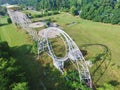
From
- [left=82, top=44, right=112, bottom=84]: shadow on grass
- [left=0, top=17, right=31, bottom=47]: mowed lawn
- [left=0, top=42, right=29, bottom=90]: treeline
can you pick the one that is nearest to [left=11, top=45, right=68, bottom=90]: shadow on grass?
[left=0, top=42, right=29, bottom=90]: treeline

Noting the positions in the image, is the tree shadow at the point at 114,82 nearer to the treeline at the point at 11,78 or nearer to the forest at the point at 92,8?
the treeline at the point at 11,78

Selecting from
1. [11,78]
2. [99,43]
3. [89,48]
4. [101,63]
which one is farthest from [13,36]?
[11,78]

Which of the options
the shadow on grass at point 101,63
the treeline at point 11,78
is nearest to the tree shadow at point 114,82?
the shadow on grass at point 101,63

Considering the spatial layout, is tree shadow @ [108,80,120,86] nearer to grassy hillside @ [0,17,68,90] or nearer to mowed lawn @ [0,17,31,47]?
grassy hillside @ [0,17,68,90]

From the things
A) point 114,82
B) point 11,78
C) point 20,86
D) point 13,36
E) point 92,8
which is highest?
point 20,86

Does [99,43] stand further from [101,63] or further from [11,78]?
[11,78]
